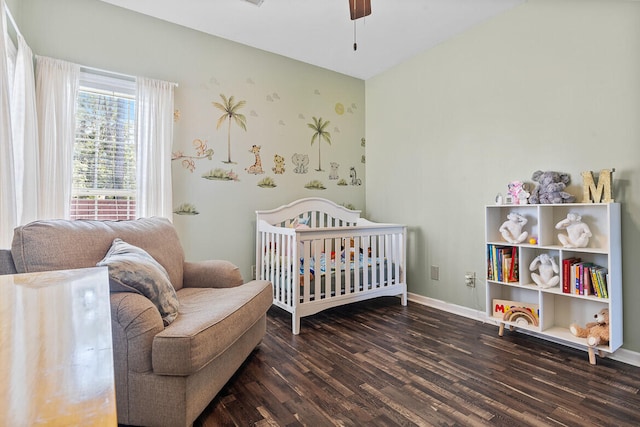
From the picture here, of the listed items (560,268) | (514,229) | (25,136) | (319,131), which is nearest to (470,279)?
(514,229)

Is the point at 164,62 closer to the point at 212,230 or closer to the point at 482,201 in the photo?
the point at 212,230

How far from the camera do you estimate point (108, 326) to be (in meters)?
0.60

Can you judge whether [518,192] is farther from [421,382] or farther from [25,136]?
[25,136]

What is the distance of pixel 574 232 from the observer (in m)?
2.13

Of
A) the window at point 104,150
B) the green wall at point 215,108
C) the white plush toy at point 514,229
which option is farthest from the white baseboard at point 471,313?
the window at point 104,150

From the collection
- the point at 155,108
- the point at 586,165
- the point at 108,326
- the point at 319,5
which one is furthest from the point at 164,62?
the point at 586,165

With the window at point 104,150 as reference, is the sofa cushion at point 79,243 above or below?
below

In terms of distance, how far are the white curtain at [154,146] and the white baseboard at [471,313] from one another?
8.25 ft

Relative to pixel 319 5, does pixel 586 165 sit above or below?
below

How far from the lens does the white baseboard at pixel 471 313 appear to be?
2021mm

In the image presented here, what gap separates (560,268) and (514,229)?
0.40 metres

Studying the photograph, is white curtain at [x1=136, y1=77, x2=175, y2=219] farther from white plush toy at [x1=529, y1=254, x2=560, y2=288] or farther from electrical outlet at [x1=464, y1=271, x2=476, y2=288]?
white plush toy at [x1=529, y1=254, x2=560, y2=288]

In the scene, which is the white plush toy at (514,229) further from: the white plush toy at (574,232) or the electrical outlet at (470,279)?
the electrical outlet at (470,279)

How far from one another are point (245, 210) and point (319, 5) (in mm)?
1874
